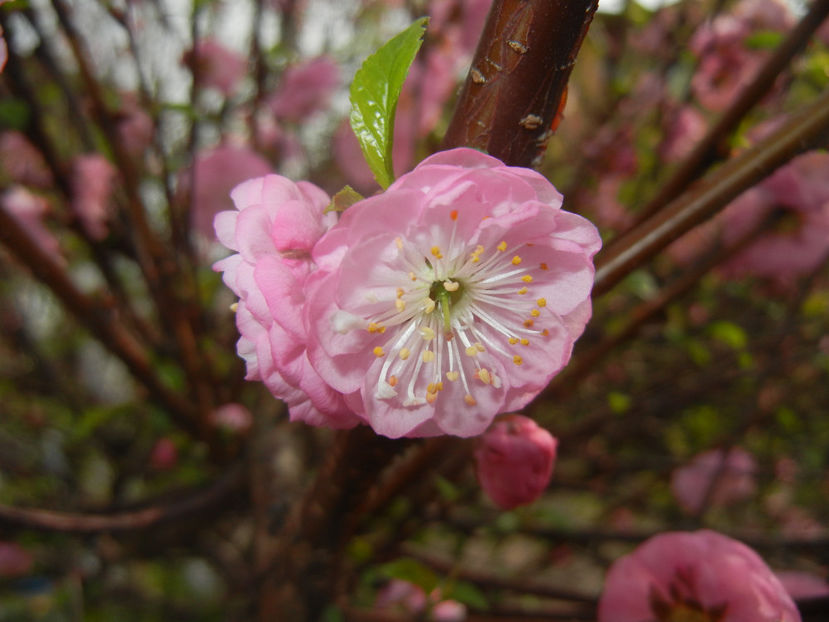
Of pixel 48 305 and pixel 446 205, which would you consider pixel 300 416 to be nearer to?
pixel 446 205

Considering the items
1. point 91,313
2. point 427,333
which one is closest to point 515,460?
point 427,333

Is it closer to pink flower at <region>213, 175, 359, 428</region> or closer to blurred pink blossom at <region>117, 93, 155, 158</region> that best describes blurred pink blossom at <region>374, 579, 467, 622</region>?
pink flower at <region>213, 175, 359, 428</region>

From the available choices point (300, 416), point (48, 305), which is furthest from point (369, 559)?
point (48, 305)

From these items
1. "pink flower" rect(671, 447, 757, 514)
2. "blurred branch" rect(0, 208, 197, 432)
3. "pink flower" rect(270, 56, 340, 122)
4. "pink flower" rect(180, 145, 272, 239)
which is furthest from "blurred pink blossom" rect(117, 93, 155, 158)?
"pink flower" rect(671, 447, 757, 514)

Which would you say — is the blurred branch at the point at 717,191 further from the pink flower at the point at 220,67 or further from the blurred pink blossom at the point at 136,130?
the pink flower at the point at 220,67

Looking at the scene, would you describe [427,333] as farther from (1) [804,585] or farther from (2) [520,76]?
(1) [804,585]

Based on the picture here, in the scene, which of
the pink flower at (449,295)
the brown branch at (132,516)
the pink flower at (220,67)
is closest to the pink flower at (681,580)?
the pink flower at (449,295)
